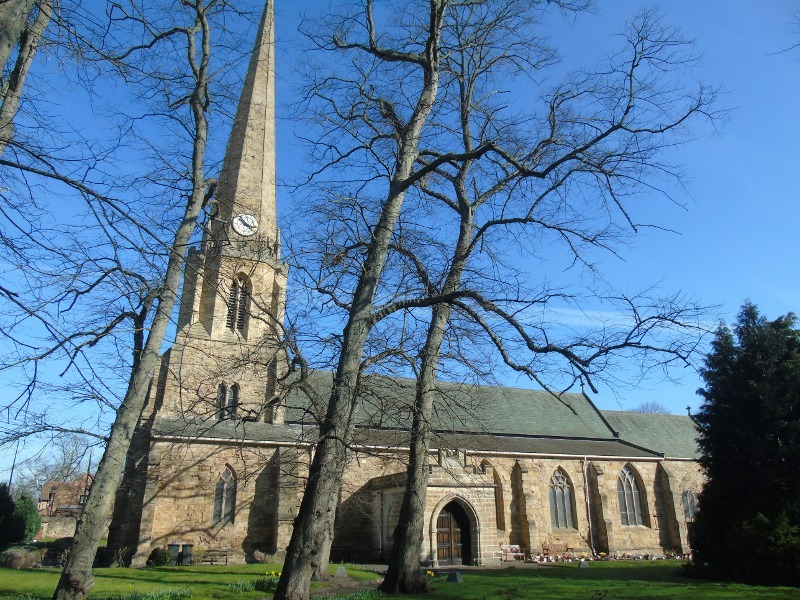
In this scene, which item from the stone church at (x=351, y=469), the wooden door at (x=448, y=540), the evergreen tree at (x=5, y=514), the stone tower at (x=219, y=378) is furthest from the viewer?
the evergreen tree at (x=5, y=514)

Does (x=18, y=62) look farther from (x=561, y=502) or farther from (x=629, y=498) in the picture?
(x=629, y=498)

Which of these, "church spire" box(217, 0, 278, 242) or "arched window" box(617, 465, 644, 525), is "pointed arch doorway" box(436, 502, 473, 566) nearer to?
"arched window" box(617, 465, 644, 525)

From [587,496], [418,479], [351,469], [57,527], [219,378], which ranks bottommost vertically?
[57,527]

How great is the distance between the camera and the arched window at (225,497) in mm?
22891

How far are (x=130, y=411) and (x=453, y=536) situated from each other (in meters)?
16.6

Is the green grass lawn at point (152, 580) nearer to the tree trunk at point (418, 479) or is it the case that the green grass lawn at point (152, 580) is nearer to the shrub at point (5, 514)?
the tree trunk at point (418, 479)

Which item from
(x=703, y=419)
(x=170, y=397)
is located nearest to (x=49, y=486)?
(x=170, y=397)

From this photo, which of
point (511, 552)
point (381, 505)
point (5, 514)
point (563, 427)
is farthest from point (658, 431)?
point (5, 514)

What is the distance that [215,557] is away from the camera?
849 inches

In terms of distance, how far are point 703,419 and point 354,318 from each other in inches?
601

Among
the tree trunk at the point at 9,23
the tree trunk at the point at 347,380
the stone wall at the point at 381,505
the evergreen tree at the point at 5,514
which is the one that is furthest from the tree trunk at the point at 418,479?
the evergreen tree at the point at 5,514

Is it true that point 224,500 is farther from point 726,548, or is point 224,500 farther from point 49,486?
point 49,486

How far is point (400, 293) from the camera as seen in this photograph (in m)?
10.2

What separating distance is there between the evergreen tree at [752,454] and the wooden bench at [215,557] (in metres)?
16.4
